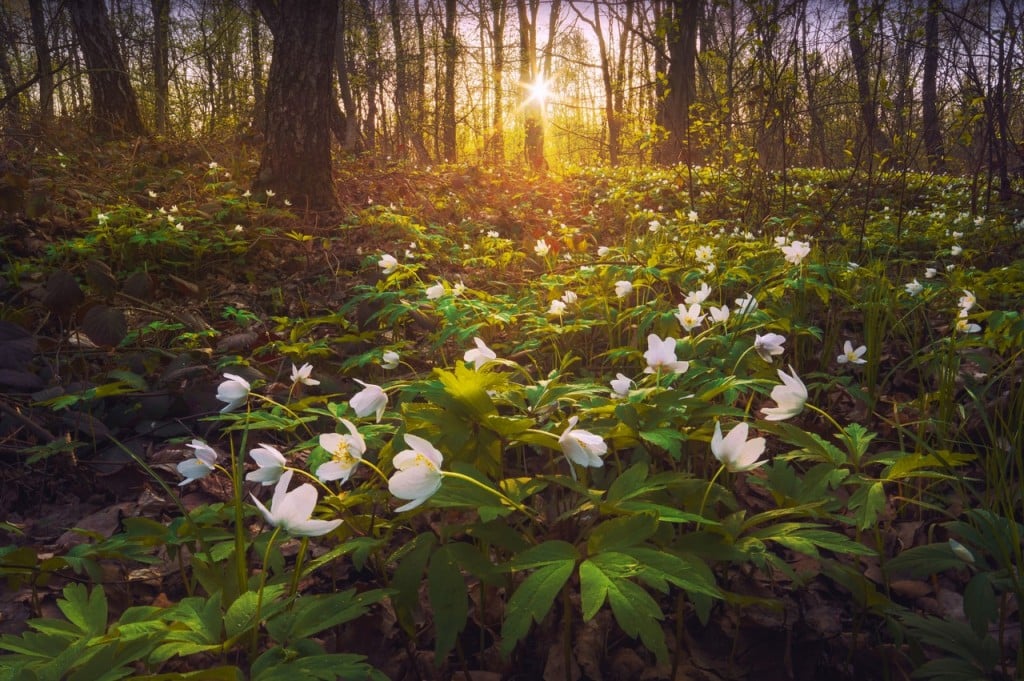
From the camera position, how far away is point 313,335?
3750mm

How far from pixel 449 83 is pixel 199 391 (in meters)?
14.6

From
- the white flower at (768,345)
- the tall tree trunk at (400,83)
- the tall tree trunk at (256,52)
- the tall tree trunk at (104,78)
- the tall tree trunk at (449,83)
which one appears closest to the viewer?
the white flower at (768,345)

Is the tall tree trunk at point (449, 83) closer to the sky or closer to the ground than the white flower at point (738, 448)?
closer to the sky

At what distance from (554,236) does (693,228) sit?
248 centimetres

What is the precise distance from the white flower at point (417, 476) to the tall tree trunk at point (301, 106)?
208 inches

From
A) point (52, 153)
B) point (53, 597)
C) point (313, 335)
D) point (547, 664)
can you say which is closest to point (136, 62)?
point (52, 153)

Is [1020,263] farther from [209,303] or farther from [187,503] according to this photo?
[209,303]

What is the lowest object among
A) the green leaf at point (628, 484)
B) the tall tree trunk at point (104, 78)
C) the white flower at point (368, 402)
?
the green leaf at point (628, 484)

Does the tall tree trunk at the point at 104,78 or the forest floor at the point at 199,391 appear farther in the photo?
the tall tree trunk at the point at 104,78

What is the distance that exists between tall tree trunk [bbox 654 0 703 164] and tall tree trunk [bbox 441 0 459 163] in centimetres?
494

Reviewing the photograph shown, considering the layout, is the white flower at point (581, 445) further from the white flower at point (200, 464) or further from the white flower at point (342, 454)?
the white flower at point (200, 464)

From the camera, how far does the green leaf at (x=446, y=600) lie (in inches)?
41.8

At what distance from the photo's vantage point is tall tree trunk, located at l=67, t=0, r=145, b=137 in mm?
7312

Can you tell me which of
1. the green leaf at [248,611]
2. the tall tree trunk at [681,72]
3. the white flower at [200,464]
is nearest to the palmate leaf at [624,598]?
the green leaf at [248,611]
